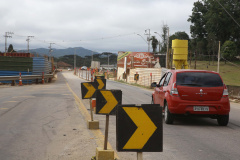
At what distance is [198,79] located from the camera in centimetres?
969

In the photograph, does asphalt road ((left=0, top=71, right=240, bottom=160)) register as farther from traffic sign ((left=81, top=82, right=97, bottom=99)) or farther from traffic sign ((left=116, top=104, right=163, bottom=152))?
traffic sign ((left=116, top=104, right=163, bottom=152))

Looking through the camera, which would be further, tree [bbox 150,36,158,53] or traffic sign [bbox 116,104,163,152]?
tree [bbox 150,36,158,53]

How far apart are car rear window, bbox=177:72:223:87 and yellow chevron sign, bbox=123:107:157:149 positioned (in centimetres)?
580

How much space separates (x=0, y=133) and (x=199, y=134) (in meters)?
4.64

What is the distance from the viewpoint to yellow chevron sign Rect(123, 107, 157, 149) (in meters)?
3.96

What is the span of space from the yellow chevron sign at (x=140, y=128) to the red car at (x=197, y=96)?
5608 mm

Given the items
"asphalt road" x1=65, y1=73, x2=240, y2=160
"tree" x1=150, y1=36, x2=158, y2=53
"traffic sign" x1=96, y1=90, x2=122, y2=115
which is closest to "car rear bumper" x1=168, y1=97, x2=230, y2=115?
"asphalt road" x1=65, y1=73, x2=240, y2=160

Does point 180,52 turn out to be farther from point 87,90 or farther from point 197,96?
point 87,90

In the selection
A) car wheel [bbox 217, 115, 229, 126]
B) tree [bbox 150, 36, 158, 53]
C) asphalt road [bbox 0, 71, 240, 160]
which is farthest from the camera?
tree [bbox 150, 36, 158, 53]

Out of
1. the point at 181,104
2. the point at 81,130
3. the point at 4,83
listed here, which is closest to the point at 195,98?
the point at 181,104

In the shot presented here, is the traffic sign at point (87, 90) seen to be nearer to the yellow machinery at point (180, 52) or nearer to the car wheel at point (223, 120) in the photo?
the car wheel at point (223, 120)

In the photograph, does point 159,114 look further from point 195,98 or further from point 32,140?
point 195,98

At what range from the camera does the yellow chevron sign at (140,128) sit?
396 centimetres

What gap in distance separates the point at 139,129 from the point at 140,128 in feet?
0.05
